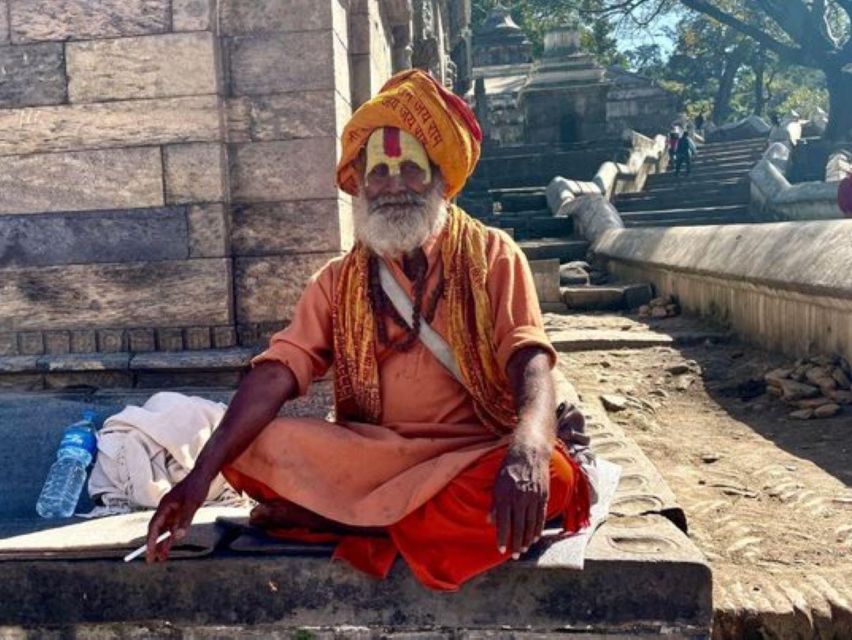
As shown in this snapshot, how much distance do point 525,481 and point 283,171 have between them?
297 cm

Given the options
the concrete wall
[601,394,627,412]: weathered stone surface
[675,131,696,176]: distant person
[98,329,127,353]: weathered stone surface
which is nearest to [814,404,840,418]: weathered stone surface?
the concrete wall

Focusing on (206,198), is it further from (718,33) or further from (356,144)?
(718,33)

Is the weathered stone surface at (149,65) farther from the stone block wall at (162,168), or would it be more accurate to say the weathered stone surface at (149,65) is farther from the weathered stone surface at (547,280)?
the weathered stone surface at (547,280)

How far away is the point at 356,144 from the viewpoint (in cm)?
317

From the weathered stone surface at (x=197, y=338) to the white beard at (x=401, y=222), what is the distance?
2.08 metres

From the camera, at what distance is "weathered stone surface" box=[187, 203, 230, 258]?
4930 millimetres

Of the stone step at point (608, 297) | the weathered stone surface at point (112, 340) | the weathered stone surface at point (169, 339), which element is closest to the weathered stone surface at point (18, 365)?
the weathered stone surface at point (112, 340)

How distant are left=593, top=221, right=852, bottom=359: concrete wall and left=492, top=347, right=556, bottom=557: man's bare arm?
3.28 m

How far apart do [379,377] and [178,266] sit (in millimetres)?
2226

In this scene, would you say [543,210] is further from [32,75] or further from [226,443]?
[226,443]

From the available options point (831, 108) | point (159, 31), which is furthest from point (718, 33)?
point (159, 31)

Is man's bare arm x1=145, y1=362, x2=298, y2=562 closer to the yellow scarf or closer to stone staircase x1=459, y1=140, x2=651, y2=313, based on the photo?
the yellow scarf

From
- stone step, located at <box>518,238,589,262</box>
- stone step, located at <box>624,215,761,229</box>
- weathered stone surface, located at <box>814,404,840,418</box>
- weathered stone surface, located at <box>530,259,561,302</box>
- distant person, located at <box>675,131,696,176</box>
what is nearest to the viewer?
weathered stone surface, located at <box>814,404,840,418</box>

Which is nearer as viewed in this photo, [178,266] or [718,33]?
[178,266]
